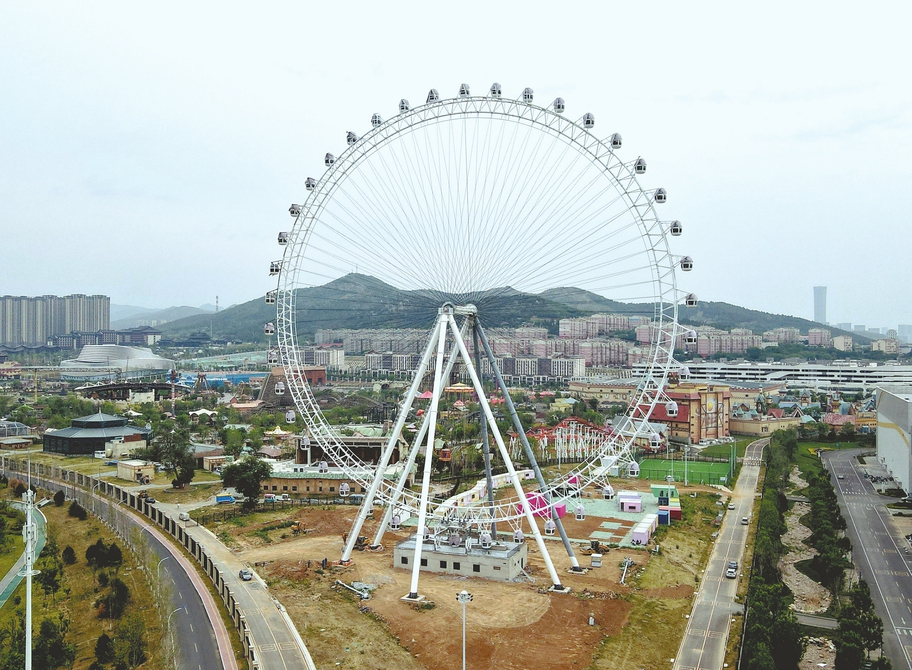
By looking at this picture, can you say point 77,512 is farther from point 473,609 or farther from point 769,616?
point 769,616

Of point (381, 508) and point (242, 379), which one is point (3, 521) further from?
point (242, 379)

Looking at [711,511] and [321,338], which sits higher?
[321,338]

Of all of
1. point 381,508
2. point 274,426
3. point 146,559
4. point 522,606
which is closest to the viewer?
point 522,606

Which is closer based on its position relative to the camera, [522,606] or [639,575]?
[522,606]

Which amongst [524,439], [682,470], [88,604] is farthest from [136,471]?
[682,470]

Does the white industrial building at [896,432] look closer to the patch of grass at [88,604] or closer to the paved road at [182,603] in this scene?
the paved road at [182,603]

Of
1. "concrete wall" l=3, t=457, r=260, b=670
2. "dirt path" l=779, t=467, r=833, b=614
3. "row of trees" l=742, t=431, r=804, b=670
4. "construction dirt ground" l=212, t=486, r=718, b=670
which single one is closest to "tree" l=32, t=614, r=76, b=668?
"concrete wall" l=3, t=457, r=260, b=670

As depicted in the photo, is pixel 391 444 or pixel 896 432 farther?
pixel 896 432

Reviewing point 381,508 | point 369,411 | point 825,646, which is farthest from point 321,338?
point 825,646
